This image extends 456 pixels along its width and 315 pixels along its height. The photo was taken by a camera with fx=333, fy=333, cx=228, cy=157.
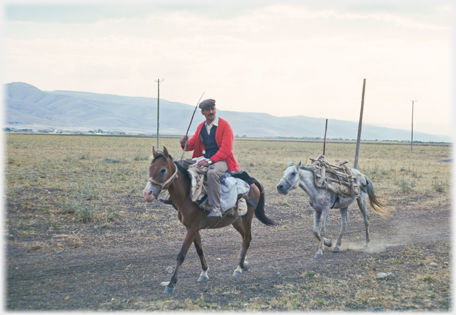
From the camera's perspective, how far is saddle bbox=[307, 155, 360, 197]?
26.6 feet

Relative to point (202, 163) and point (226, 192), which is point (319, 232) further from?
point (202, 163)

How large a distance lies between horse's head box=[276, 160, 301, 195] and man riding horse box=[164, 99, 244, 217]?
A: 1388mm

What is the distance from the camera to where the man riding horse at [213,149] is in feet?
19.6

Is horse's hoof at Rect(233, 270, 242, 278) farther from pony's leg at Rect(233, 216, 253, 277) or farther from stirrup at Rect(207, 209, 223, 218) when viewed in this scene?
stirrup at Rect(207, 209, 223, 218)

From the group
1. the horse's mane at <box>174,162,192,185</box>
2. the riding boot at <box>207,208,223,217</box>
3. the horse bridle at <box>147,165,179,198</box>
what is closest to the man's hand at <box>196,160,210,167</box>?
the horse's mane at <box>174,162,192,185</box>

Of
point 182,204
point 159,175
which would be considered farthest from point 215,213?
point 159,175

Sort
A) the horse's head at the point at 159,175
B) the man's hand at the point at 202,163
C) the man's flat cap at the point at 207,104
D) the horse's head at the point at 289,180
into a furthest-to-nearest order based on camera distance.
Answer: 1. the horse's head at the point at 289,180
2. the man's flat cap at the point at 207,104
3. the man's hand at the point at 202,163
4. the horse's head at the point at 159,175

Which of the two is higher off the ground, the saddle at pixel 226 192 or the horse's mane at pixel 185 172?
the horse's mane at pixel 185 172

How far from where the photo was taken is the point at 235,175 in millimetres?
6812

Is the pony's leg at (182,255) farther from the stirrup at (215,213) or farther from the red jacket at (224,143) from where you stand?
the red jacket at (224,143)

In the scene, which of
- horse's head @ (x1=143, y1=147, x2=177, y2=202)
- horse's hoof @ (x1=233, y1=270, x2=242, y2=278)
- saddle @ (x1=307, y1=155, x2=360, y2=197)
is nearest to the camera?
horse's head @ (x1=143, y1=147, x2=177, y2=202)

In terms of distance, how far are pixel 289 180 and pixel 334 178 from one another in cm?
149

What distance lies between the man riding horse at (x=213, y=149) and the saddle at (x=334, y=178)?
8.32ft

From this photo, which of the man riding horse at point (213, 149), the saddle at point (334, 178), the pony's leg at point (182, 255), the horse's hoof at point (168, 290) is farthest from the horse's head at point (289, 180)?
the horse's hoof at point (168, 290)
